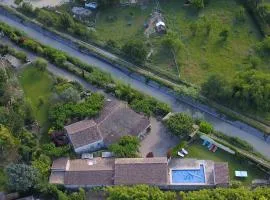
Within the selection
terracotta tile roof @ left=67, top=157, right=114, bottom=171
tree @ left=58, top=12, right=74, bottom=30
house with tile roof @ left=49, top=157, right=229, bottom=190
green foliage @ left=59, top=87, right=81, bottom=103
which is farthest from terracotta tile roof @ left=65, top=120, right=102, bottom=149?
tree @ left=58, top=12, right=74, bottom=30

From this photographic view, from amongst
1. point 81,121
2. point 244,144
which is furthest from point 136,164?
point 244,144

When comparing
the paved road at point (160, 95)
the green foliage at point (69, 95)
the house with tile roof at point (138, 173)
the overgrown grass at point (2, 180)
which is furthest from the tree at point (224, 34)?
the overgrown grass at point (2, 180)

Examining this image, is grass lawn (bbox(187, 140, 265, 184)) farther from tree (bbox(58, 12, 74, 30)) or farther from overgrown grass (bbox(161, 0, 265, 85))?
tree (bbox(58, 12, 74, 30))

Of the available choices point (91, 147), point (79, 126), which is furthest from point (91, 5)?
point (91, 147)

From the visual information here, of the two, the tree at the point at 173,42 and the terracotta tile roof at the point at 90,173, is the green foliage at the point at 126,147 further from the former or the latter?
the tree at the point at 173,42

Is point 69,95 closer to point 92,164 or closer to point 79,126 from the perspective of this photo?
point 79,126

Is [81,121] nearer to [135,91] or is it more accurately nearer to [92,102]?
[92,102]
